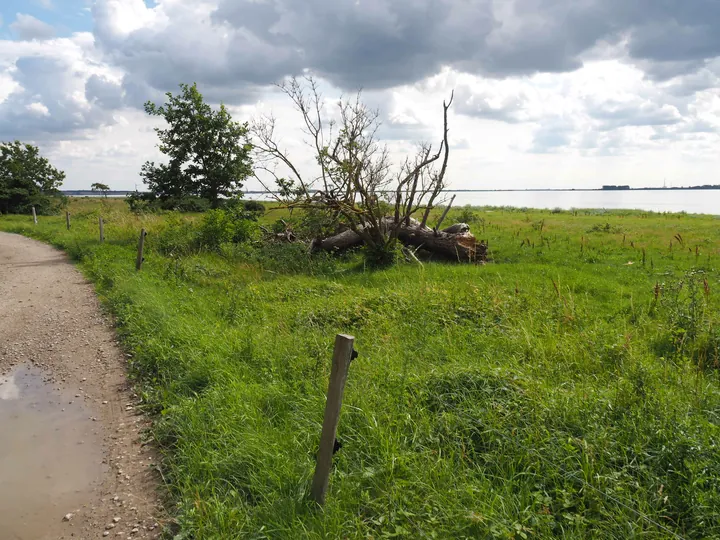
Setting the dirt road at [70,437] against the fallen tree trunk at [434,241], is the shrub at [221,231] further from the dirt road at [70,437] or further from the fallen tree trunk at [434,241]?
the dirt road at [70,437]

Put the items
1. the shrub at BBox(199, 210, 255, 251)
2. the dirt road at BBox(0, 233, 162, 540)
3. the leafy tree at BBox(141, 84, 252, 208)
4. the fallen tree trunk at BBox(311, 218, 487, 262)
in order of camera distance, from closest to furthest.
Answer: the dirt road at BBox(0, 233, 162, 540), the fallen tree trunk at BBox(311, 218, 487, 262), the shrub at BBox(199, 210, 255, 251), the leafy tree at BBox(141, 84, 252, 208)

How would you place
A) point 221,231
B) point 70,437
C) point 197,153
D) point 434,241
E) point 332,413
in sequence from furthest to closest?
point 197,153
point 221,231
point 434,241
point 70,437
point 332,413

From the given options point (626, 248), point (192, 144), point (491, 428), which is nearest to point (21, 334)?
point (491, 428)

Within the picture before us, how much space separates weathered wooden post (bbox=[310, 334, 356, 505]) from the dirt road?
1.41m

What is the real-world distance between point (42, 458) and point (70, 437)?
0.43 metres

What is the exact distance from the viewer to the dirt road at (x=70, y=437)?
4086 mm

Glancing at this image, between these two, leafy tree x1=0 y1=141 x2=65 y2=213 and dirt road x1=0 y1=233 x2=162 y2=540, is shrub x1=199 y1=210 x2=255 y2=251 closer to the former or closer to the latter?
dirt road x1=0 y1=233 x2=162 y2=540

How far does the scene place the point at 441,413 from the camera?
4801 mm

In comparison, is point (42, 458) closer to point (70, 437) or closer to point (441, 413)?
point (70, 437)

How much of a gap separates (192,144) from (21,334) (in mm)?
29410

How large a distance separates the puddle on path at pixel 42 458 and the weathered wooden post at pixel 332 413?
2218 mm

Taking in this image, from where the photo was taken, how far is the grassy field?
3.52 m

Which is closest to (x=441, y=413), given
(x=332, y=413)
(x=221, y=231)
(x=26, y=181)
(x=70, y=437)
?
(x=332, y=413)

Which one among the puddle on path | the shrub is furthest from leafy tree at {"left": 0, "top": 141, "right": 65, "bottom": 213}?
the puddle on path
